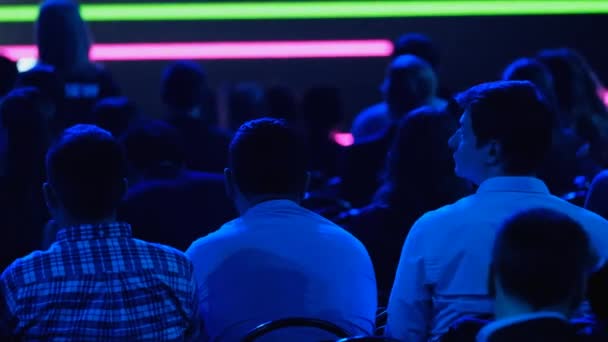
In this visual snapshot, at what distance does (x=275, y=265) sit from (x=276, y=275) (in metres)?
0.03

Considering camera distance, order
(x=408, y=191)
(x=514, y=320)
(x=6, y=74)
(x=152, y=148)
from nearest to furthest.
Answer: (x=514, y=320) < (x=408, y=191) < (x=152, y=148) < (x=6, y=74)

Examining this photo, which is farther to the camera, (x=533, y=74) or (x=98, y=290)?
(x=533, y=74)

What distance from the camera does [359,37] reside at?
7.89m

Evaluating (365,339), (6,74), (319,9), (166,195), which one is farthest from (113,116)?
(319,9)

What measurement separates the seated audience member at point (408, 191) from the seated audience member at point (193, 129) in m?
1.22

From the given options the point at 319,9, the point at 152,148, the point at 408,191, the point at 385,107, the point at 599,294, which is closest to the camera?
the point at 599,294

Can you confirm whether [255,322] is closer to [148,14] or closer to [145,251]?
[145,251]

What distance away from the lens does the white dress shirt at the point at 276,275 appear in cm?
253

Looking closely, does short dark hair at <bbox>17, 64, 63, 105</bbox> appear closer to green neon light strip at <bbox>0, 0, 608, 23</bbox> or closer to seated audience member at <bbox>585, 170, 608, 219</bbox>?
seated audience member at <bbox>585, 170, 608, 219</bbox>

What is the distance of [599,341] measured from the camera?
1.90 metres

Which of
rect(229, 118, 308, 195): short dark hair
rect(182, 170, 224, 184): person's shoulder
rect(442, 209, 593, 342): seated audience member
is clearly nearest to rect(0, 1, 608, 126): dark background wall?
rect(182, 170, 224, 184): person's shoulder

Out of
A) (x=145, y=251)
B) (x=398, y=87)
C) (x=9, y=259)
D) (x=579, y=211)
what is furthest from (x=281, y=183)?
(x=398, y=87)

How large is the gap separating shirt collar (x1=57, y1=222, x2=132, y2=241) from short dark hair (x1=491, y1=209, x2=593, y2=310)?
966mm

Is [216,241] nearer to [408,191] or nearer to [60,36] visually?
[408,191]
